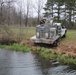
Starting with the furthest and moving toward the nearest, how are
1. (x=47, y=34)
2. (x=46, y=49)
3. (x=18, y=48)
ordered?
A: (x=18, y=48)
(x=47, y=34)
(x=46, y=49)

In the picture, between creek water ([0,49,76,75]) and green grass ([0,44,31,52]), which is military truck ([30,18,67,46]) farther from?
creek water ([0,49,76,75])

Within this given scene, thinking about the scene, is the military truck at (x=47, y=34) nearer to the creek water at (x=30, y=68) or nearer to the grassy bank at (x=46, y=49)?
the grassy bank at (x=46, y=49)

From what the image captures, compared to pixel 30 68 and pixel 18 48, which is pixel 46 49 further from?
pixel 30 68

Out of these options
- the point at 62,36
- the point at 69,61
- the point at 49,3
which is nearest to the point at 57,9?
the point at 49,3

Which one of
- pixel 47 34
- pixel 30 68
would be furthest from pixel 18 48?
pixel 30 68

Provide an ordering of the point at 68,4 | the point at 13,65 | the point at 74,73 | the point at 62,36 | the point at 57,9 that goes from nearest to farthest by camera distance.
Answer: the point at 74,73 → the point at 13,65 → the point at 62,36 → the point at 68,4 → the point at 57,9

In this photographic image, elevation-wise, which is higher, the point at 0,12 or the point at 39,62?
the point at 0,12

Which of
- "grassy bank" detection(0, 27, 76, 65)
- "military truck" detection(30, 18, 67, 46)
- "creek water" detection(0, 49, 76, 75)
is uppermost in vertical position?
"military truck" detection(30, 18, 67, 46)

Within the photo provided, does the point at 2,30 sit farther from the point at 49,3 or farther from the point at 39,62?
the point at 49,3

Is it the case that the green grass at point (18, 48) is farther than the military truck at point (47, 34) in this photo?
No

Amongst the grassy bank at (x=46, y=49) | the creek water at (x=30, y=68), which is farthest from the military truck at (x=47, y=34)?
the creek water at (x=30, y=68)

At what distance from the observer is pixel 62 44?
28.8 meters

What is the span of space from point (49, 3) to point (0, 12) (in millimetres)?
30942

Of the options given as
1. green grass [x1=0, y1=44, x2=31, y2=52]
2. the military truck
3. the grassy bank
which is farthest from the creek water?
the military truck
